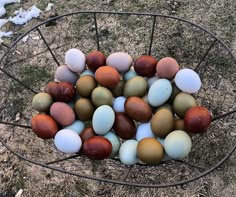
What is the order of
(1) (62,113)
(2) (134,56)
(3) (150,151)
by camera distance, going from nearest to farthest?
(3) (150,151) < (1) (62,113) < (2) (134,56)

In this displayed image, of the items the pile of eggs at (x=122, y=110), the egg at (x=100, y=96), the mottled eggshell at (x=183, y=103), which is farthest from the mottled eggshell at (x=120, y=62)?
the mottled eggshell at (x=183, y=103)

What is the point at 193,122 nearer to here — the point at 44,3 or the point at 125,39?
the point at 125,39

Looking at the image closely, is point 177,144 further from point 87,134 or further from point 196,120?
point 87,134

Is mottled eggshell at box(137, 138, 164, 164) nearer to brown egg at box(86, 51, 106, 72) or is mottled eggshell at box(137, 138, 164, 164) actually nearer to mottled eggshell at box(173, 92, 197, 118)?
mottled eggshell at box(173, 92, 197, 118)

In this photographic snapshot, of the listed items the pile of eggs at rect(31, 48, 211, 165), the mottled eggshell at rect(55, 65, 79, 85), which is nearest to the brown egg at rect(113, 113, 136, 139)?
the pile of eggs at rect(31, 48, 211, 165)

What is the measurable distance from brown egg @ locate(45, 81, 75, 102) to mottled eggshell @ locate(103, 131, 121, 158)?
0.19 m

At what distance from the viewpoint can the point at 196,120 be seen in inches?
52.0

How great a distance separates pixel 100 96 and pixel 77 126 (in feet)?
0.41

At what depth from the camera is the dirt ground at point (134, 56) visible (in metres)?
1.62

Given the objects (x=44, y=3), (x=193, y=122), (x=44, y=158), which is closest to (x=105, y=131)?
(x=193, y=122)

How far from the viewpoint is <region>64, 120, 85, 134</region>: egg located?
1422mm

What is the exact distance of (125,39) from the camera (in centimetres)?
205

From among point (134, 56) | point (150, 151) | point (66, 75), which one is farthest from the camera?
point (134, 56)

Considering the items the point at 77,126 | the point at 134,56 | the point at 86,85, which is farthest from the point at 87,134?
the point at 134,56
